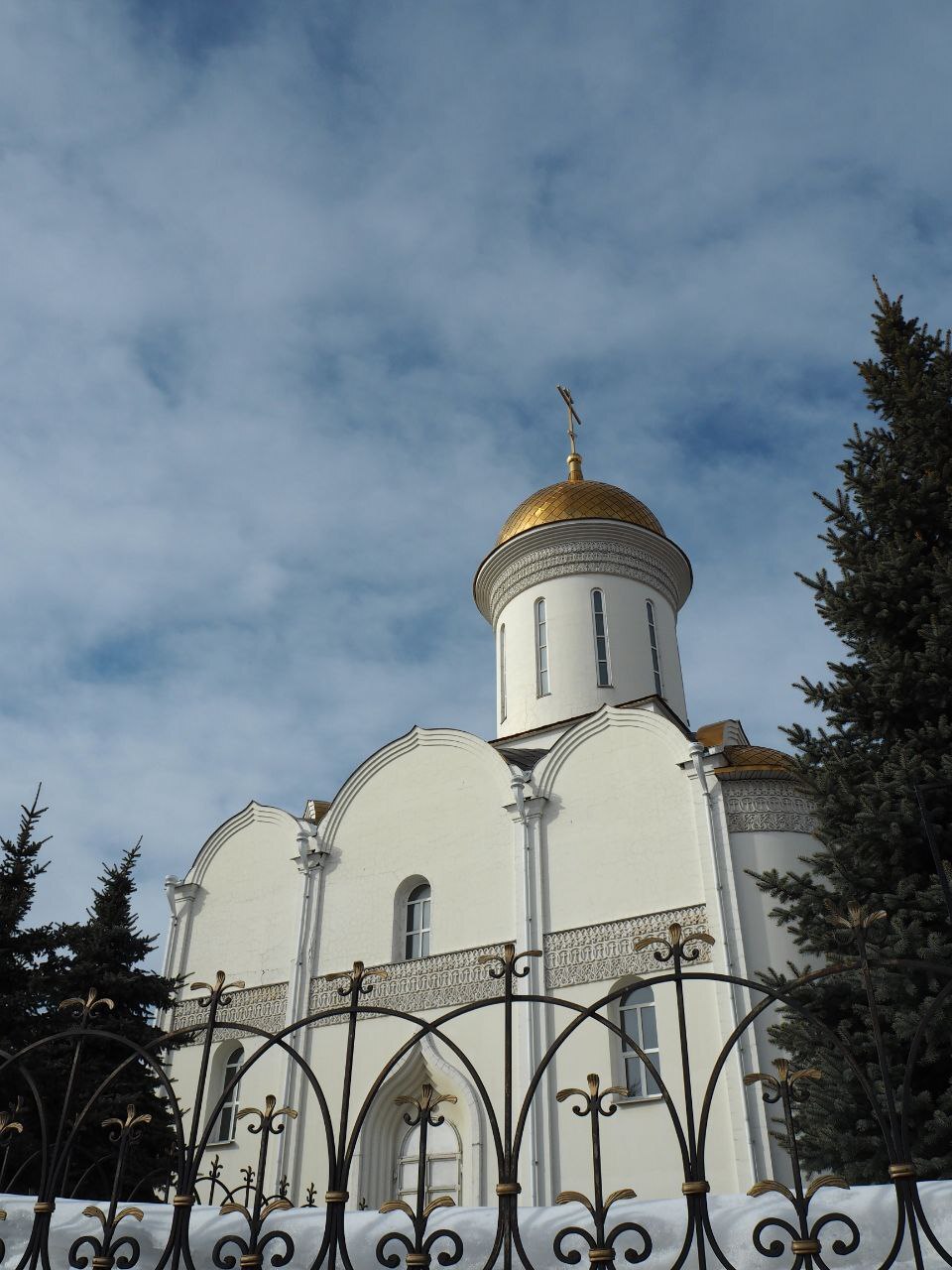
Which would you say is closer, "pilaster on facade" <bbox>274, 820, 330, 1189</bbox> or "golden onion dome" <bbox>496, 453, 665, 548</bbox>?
"pilaster on facade" <bbox>274, 820, 330, 1189</bbox>

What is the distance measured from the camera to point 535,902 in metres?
11.6

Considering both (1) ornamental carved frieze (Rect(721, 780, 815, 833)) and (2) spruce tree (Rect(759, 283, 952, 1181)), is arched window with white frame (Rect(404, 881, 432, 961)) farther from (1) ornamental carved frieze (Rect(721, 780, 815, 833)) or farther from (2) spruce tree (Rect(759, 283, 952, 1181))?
(2) spruce tree (Rect(759, 283, 952, 1181))

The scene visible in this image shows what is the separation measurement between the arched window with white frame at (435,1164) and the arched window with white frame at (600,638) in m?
6.35

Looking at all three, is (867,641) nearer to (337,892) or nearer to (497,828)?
(497,828)

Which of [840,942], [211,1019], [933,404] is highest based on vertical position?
[933,404]

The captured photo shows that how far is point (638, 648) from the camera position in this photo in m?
15.3

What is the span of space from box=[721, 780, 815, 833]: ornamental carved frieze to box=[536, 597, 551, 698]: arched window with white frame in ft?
14.0

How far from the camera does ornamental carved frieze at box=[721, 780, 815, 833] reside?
11.0 meters

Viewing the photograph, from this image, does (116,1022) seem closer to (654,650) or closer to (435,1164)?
(435,1164)

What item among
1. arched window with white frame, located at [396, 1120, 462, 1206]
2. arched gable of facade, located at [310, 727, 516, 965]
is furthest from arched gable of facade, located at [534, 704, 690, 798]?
arched window with white frame, located at [396, 1120, 462, 1206]

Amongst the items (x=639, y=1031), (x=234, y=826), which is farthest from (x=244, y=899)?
(x=639, y=1031)

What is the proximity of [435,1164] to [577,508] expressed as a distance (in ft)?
31.6

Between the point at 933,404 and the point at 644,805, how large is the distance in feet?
18.0

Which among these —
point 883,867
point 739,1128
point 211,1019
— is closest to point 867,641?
point 883,867
